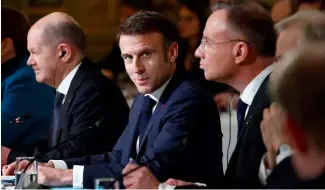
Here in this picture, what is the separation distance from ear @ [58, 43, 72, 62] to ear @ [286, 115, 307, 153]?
2063 mm

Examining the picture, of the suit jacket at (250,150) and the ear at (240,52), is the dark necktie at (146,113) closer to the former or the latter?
the ear at (240,52)

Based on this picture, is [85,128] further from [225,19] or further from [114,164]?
[225,19]

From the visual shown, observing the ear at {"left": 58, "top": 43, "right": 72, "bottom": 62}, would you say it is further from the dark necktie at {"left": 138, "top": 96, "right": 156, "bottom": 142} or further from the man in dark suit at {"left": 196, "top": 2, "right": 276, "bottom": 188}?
the man in dark suit at {"left": 196, "top": 2, "right": 276, "bottom": 188}

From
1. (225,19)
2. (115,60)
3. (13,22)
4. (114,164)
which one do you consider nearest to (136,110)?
(114,164)

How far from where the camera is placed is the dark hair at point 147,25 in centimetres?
305

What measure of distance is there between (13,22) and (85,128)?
3.02ft

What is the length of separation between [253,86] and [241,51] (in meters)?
0.14

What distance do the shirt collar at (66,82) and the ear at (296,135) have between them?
203 centimetres

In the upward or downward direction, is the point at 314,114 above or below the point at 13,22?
below

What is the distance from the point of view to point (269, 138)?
243 centimetres

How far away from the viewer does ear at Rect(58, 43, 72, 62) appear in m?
3.70

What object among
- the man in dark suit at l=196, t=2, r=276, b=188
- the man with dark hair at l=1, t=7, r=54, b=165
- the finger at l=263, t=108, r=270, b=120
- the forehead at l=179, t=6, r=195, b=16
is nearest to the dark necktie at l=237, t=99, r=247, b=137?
the man in dark suit at l=196, t=2, r=276, b=188

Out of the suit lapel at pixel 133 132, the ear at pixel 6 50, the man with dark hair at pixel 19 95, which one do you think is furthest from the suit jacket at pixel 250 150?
the ear at pixel 6 50

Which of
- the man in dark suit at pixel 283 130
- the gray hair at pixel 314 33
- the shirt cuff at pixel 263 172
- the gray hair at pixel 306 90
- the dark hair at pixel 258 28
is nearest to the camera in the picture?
the gray hair at pixel 306 90
